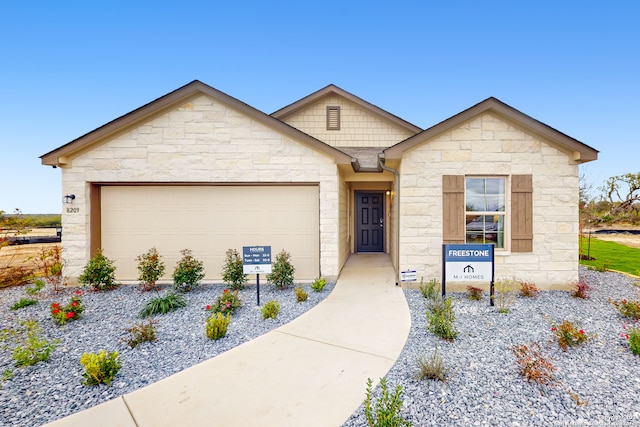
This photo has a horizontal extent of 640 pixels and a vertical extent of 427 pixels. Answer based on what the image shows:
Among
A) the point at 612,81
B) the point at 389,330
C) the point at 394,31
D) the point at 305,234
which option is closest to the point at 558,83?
the point at 612,81

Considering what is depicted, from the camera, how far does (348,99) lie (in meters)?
10.7

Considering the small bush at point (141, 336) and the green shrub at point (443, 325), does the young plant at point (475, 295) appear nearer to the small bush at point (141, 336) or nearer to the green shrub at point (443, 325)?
the green shrub at point (443, 325)

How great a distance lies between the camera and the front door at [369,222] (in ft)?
37.1

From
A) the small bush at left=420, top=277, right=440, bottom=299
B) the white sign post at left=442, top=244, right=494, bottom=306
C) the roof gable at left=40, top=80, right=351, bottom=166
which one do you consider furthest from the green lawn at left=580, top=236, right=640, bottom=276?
the roof gable at left=40, top=80, right=351, bottom=166

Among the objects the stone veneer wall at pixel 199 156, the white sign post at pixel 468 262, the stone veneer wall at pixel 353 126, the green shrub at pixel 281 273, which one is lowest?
the green shrub at pixel 281 273

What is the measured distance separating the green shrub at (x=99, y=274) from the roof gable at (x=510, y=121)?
7204mm

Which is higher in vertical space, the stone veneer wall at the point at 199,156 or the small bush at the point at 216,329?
the stone veneer wall at the point at 199,156

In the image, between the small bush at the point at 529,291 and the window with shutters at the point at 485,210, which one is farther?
the window with shutters at the point at 485,210

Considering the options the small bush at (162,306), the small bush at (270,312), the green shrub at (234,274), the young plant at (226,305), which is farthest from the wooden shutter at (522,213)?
the small bush at (162,306)

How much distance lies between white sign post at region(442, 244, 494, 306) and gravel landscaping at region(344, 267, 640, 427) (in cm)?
→ 75

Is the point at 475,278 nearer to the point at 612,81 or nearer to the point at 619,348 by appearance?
the point at 619,348

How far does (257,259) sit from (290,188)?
7.74 feet

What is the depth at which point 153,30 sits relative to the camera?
1322 centimetres

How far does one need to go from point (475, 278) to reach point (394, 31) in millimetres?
14348
